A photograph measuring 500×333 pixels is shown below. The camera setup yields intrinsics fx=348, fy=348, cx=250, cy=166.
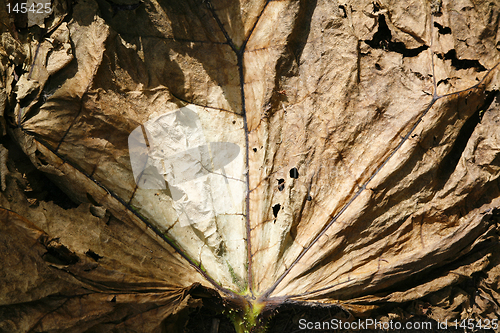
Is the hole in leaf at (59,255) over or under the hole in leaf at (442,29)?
under

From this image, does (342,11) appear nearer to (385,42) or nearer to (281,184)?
(385,42)

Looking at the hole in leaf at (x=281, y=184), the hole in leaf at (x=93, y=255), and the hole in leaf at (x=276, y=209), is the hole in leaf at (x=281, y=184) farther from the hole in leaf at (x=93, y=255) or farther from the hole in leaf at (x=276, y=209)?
the hole in leaf at (x=93, y=255)

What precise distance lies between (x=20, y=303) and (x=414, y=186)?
2.69m

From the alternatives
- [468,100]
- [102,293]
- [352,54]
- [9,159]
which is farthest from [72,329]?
[468,100]

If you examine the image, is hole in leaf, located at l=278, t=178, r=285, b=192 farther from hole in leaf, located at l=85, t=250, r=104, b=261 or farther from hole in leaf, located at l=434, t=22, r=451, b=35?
hole in leaf, located at l=434, t=22, r=451, b=35

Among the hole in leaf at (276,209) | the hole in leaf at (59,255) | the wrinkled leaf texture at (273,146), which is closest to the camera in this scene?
the hole in leaf at (59,255)

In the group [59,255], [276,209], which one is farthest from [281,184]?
[59,255]

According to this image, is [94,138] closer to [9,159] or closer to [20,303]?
[9,159]

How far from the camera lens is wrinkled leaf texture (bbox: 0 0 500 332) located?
2.28 metres

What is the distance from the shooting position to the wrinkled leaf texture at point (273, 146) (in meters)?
2.28

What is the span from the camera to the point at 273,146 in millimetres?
2486

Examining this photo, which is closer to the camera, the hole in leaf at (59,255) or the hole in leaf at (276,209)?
the hole in leaf at (59,255)

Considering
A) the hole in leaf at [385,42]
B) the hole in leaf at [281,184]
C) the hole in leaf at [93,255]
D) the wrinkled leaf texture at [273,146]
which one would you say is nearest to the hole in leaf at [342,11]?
the wrinkled leaf texture at [273,146]

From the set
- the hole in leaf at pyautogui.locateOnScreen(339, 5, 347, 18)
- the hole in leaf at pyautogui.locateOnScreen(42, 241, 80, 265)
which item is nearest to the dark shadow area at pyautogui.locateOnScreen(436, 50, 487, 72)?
the hole in leaf at pyautogui.locateOnScreen(339, 5, 347, 18)
